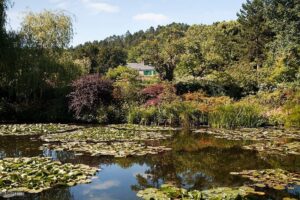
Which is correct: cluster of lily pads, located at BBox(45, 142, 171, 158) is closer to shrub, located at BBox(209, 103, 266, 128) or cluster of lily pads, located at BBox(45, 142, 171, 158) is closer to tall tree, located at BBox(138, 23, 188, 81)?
shrub, located at BBox(209, 103, 266, 128)

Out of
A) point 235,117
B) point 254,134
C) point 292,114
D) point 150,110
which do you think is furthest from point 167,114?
point 292,114

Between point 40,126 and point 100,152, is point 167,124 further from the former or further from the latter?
point 100,152

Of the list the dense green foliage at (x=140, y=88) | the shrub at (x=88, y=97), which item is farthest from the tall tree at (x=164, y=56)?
the shrub at (x=88, y=97)

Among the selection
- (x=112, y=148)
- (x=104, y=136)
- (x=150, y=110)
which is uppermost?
(x=150, y=110)

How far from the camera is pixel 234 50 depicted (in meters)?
39.5

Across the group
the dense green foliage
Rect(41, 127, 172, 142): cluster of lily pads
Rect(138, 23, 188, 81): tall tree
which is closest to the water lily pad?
Rect(41, 127, 172, 142): cluster of lily pads

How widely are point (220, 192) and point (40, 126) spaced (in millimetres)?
10675

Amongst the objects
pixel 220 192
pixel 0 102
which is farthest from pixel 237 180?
pixel 0 102

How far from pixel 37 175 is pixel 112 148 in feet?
11.9

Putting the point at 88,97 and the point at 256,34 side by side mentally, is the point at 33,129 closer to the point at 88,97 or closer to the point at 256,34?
the point at 88,97

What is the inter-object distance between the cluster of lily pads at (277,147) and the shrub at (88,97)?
29.3 ft

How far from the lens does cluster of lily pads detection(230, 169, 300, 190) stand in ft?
23.4

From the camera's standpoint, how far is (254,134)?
13820 millimetres

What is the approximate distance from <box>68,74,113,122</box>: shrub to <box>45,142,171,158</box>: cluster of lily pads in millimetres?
6660
